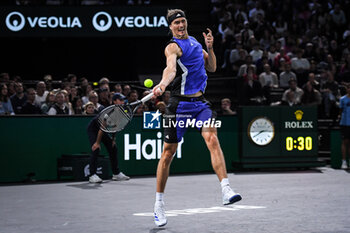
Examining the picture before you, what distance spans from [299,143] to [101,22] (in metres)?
7.49

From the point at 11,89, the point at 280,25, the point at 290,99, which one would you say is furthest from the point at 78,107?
the point at 280,25

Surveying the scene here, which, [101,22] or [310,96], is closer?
[310,96]

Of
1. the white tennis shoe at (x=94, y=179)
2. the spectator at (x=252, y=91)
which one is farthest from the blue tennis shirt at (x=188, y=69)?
the spectator at (x=252, y=91)

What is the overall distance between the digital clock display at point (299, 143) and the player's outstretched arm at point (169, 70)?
8.76 metres

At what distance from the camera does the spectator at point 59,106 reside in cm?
1488

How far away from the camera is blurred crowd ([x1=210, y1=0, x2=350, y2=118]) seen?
18.9 metres

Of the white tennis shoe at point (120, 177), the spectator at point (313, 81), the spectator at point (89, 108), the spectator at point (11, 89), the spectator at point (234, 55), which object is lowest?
the white tennis shoe at point (120, 177)

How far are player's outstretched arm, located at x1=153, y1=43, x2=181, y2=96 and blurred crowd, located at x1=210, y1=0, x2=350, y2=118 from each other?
34.5 feet

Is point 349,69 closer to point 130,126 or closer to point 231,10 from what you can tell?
point 231,10

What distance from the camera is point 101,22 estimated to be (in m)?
20.5

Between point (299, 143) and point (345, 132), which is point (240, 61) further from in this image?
point (345, 132)

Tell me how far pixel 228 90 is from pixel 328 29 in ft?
18.3

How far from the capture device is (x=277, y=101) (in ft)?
63.5

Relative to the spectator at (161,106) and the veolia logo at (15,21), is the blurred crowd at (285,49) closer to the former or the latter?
the spectator at (161,106)
